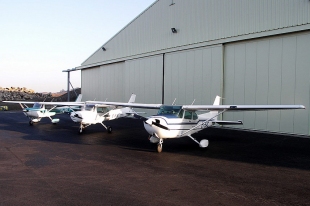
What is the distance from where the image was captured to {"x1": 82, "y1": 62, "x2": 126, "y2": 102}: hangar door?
29459 millimetres

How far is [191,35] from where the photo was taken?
20891mm

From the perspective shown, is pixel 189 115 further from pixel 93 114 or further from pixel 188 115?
pixel 93 114

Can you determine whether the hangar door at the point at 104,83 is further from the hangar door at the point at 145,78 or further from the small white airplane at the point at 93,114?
the small white airplane at the point at 93,114

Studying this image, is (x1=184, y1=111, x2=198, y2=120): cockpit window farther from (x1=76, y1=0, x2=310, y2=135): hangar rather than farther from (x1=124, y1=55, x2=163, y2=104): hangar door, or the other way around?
(x1=124, y1=55, x2=163, y2=104): hangar door

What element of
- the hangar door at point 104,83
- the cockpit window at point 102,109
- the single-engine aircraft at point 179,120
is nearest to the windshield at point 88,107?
the cockpit window at point 102,109

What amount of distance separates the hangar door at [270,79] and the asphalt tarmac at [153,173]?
3321 millimetres

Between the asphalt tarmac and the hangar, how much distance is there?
4307mm

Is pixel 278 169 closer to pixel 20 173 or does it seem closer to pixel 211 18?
pixel 20 173

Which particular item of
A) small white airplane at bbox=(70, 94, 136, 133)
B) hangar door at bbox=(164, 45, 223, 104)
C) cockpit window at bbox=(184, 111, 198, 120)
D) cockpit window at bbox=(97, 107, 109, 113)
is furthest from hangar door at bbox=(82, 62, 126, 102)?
cockpit window at bbox=(184, 111, 198, 120)

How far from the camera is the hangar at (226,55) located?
15195 mm

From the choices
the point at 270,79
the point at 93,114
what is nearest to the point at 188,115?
the point at 93,114

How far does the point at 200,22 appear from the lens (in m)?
20.1

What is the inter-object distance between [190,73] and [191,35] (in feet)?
9.31

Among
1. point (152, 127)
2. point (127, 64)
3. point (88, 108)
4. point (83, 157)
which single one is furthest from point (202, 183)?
point (127, 64)
